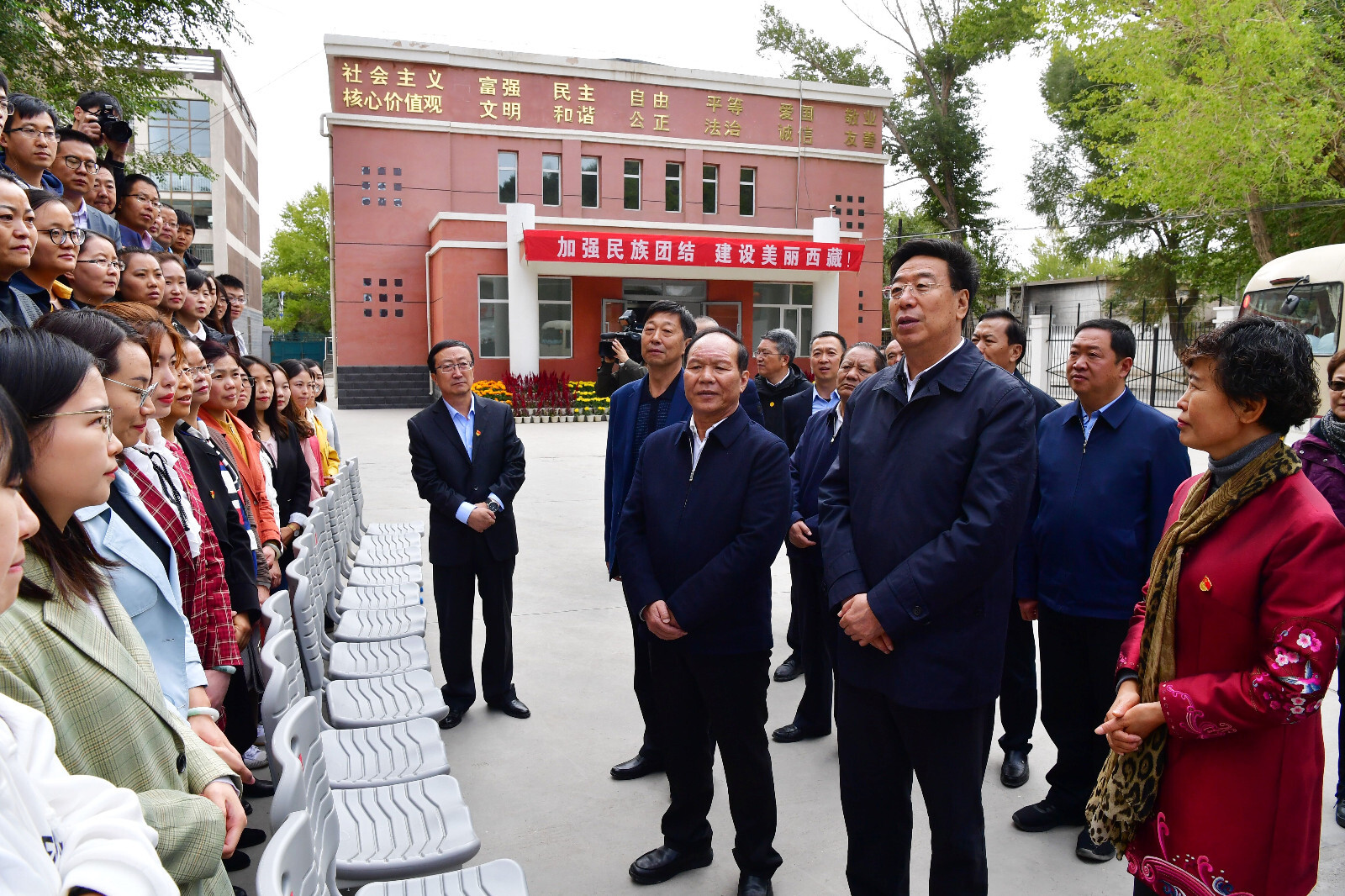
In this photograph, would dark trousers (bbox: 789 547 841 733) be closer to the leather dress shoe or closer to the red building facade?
the leather dress shoe

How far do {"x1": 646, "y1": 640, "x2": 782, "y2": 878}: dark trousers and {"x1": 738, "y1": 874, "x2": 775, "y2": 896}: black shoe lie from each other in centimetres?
2

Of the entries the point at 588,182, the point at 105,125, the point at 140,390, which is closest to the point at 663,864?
the point at 140,390

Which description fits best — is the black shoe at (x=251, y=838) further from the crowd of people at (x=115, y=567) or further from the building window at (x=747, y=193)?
the building window at (x=747, y=193)

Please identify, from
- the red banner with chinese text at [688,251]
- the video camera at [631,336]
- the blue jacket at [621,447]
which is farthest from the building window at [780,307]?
the blue jacket at [621,447]

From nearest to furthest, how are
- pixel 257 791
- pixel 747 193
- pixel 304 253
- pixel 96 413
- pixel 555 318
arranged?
1. pixel 96 413
2. pixel 257 791
3. pixel 555 318
4. pixel 747 193
5. pixel 304 253

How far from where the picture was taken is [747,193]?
77.8 ft

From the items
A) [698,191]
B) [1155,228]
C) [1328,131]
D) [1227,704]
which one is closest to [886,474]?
[1227,704]

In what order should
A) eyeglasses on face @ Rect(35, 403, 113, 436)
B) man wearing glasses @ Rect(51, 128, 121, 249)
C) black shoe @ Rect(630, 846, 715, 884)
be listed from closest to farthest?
eyeglasses on face @ Rect(35, 403, 113, 436) → black shoe @ Rect(630, 846, 715, 884) → man wearing glasses @ Rect(51, 128, 121, 249)

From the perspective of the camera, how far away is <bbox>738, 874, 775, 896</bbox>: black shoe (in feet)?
8.64

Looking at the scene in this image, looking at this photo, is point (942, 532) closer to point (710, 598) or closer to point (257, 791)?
point (710, 598)

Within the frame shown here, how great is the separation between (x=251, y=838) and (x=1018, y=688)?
297 cm

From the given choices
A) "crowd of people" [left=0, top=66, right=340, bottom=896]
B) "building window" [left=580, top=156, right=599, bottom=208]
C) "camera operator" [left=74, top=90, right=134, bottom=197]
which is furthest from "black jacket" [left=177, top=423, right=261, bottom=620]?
"building window" [left=580, top=156, right=599, bottom=208]

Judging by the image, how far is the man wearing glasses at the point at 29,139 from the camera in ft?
13.1

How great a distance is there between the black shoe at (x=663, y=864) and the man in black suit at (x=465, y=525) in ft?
4.78
